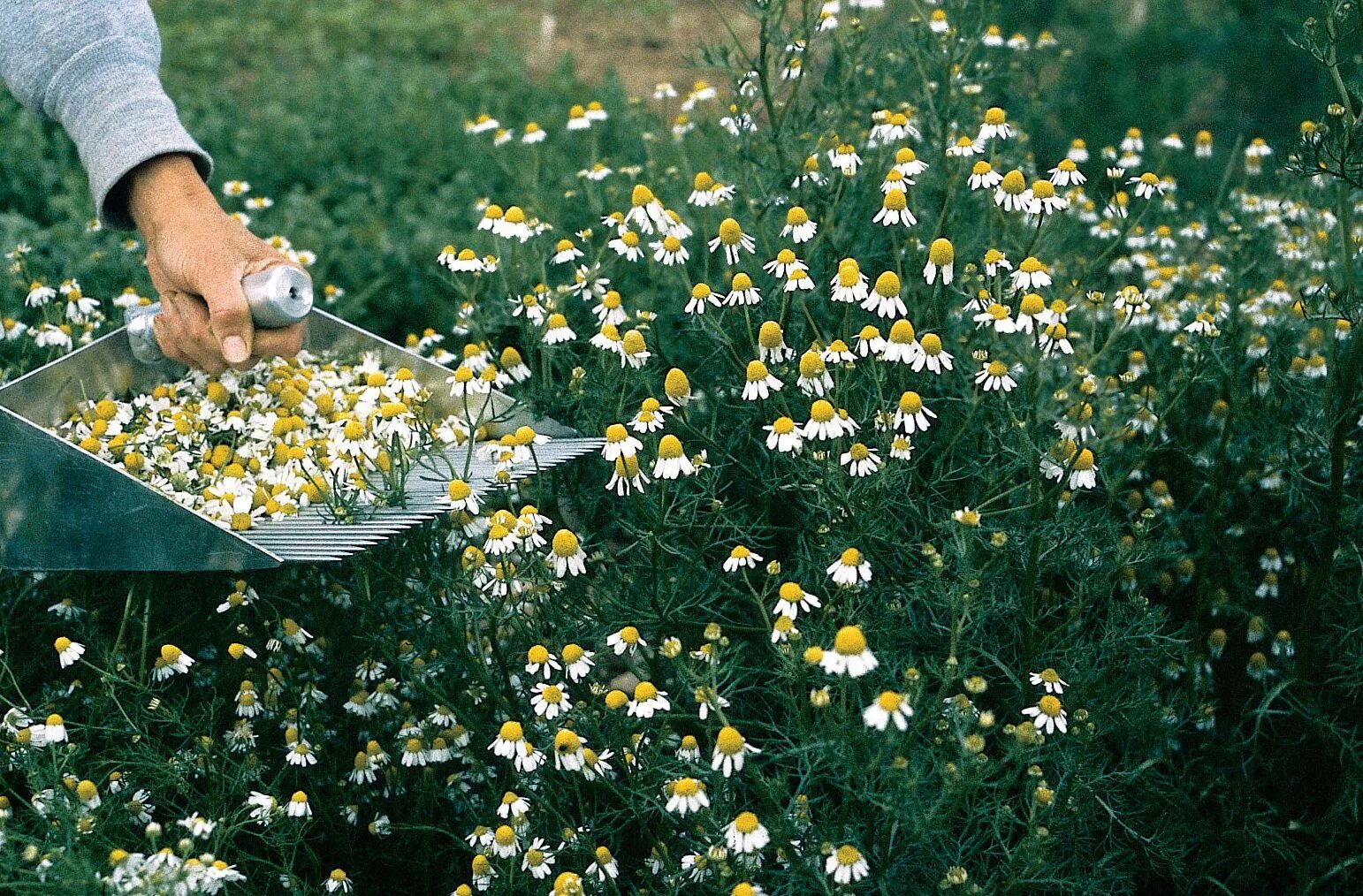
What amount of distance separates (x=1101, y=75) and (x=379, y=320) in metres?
3.34

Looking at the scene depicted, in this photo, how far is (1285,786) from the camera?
2.43 metres

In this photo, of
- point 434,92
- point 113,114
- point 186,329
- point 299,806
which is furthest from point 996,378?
point 434,92

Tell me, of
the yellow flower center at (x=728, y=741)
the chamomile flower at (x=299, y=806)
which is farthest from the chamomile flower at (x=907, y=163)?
the chamomile flower at (x=299, y=806)

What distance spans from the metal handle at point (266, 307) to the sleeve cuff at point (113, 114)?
0.84 feet

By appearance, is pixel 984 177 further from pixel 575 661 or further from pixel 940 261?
pixel 575 661

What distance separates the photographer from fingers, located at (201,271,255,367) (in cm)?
251

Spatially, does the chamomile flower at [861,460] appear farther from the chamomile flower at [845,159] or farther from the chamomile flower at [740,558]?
the chamomile flower at [845,159]

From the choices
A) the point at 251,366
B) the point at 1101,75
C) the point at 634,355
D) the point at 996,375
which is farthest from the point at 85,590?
the point at 1101,75

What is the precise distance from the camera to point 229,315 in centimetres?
251

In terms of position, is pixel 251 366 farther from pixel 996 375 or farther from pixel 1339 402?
pixel 1339 402

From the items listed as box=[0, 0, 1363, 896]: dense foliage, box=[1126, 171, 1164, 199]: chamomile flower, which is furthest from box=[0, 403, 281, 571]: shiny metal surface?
box=[1126, 171, 1164, 199]: chamomile flower

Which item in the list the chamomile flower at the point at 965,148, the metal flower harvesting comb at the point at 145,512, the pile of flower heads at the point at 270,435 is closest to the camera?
the metal flower harvesting comb at the point at 145,512

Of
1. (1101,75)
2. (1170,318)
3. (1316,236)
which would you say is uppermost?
(1316,236)

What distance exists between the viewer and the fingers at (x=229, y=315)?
2506 mm
